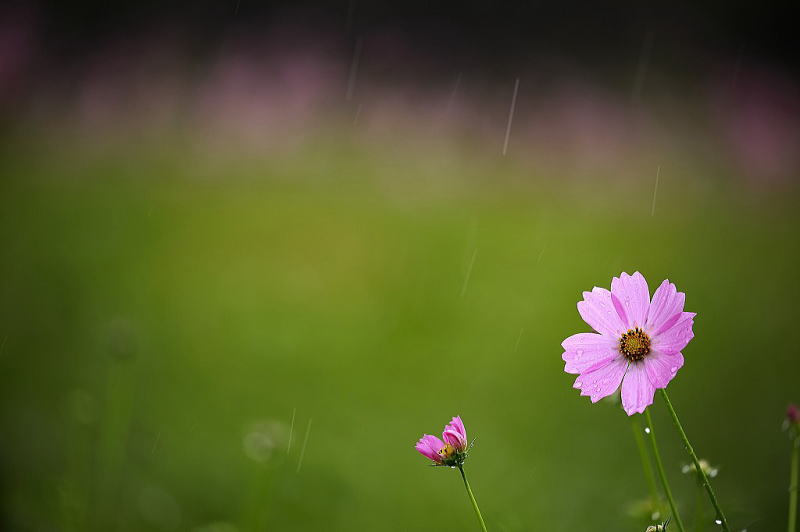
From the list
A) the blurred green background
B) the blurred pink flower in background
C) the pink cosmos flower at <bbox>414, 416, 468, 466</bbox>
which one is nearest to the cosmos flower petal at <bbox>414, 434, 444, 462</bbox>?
the pink cosmos flower at <bbox>414, 416, 468, 466</bbox>

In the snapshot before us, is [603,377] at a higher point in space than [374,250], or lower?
lower

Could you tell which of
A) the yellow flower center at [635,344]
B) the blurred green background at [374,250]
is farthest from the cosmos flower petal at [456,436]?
the blurred green background at [374,250]

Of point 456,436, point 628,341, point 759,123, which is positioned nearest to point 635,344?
point 628,341

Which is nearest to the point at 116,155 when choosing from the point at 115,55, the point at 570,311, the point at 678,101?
the point at 115,55

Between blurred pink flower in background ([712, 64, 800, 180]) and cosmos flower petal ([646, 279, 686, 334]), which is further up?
blurred pink flower in background ([712, 64, 800, 180])

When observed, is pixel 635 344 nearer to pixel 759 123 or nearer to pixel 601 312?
pixel 601 312

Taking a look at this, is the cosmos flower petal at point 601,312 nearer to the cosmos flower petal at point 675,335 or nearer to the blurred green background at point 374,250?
the cosmos flower petal at point 675,335

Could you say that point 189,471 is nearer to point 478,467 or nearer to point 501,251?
point 478,467

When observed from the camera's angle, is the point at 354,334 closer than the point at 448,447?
No

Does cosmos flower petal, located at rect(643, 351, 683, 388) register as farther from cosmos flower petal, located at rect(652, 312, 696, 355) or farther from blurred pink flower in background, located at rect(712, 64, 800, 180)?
blurred pink flower in background, located at rect(712, 64, 800, 180)
